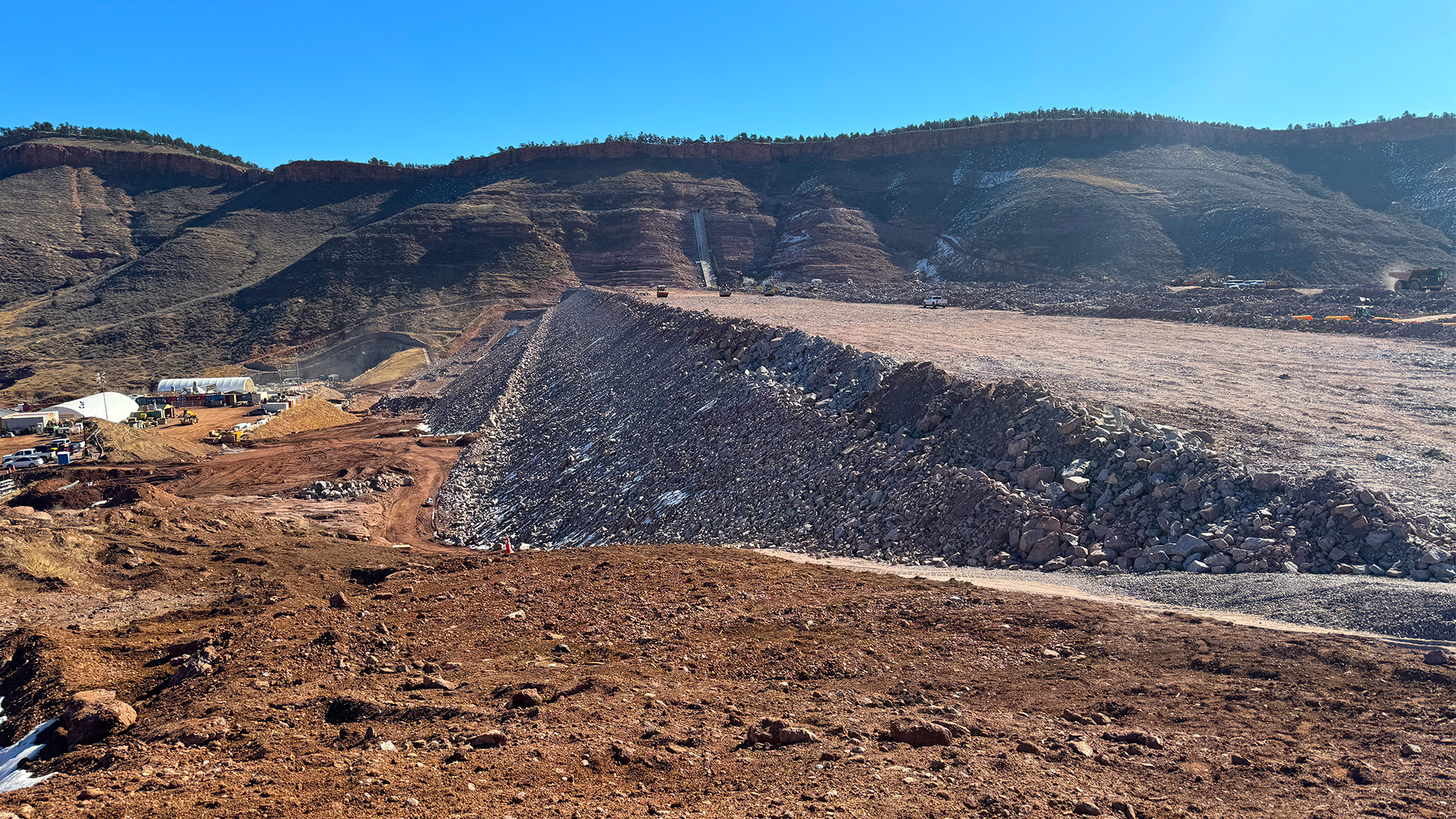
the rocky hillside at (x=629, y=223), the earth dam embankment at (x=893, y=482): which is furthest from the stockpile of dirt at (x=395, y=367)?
the earth dam embankment at (x=893, y=482)

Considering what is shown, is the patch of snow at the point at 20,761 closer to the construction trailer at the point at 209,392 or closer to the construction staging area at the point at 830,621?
the construction staging area at the point at 830,621

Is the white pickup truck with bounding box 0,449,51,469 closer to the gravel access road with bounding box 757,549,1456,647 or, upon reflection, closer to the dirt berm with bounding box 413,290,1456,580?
the dirt berm with bounding box 413,290,1456,580

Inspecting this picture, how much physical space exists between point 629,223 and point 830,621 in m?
67.2

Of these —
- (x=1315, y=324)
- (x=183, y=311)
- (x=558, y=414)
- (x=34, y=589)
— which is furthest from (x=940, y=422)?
(x=183, y=311)

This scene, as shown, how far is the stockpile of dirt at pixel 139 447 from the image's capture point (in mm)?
25828

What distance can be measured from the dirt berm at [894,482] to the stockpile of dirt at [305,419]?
41.4 ft

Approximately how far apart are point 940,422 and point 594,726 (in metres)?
8.75

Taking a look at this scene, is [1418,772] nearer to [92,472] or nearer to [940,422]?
[940,422]

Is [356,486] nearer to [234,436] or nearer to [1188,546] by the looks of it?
[234,436]

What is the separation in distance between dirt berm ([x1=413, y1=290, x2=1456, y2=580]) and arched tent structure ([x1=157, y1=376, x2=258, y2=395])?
83.3ft

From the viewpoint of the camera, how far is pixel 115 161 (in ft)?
278

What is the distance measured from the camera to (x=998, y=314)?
3472cm

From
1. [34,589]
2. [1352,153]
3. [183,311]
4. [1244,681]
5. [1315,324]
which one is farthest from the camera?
[1352,153]

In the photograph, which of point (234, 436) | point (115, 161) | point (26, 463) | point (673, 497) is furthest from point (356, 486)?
point (115, 161)
